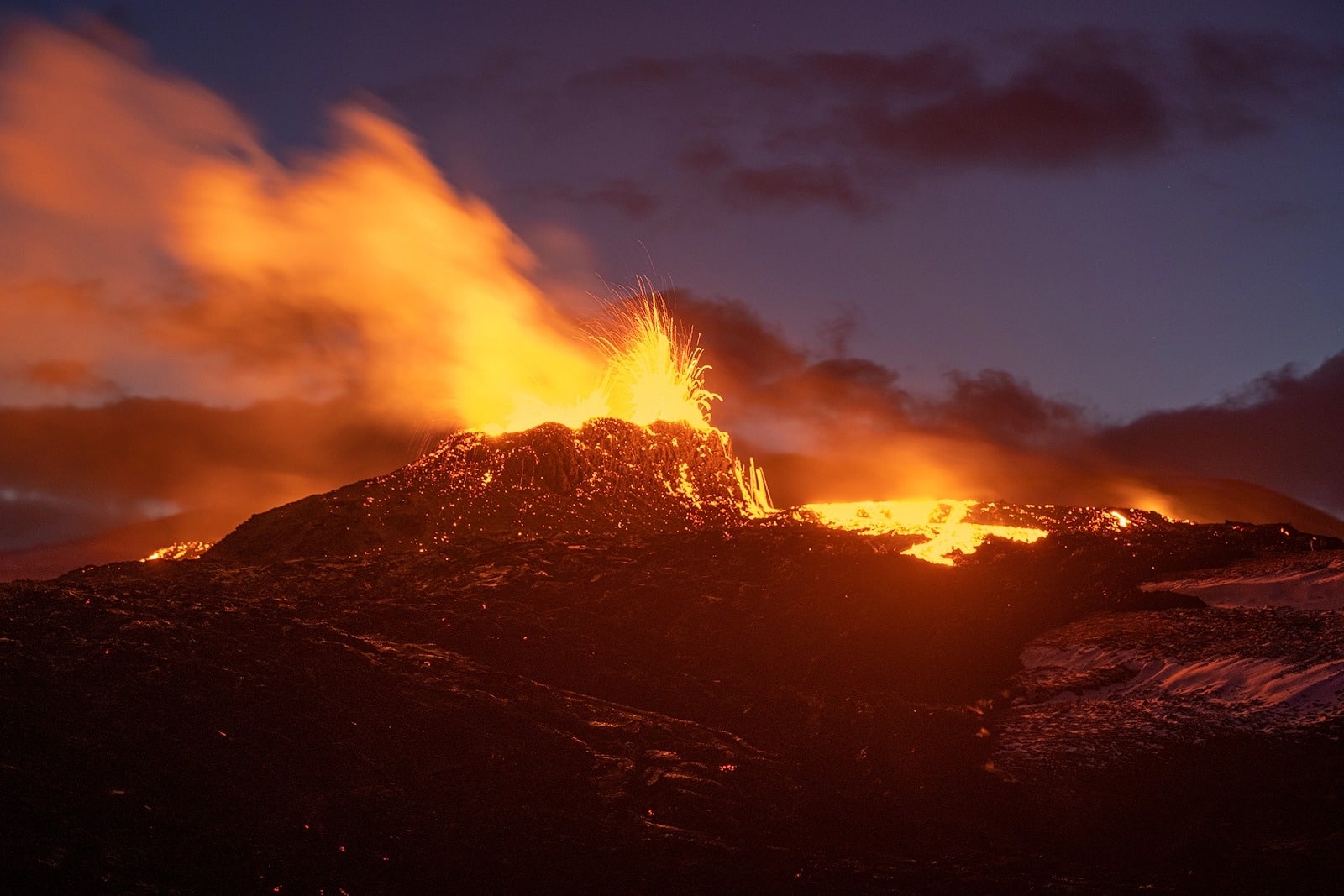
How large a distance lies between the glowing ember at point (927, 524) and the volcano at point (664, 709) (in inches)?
22.2

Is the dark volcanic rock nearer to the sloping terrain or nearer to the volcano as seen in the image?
the volcano

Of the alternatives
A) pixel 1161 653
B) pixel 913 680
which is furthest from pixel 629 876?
pixel 1161 653

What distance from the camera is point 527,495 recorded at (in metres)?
32.8

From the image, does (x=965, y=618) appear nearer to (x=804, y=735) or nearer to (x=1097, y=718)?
(x=1097, y=718)

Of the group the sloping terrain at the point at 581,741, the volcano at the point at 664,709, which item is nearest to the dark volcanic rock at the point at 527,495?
the volcano at the point at 664,709

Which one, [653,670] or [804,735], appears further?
[653,670]

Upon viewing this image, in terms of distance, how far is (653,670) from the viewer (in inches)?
905

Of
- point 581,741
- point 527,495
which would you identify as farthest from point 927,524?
point 581,741

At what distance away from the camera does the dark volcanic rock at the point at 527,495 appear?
30.3 metres

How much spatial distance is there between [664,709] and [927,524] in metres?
14.5

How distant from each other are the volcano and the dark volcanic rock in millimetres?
198

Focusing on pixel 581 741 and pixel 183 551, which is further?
pixel 183 551

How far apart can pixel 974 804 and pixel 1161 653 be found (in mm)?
7378

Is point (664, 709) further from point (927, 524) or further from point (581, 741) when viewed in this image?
point (927, 524)
